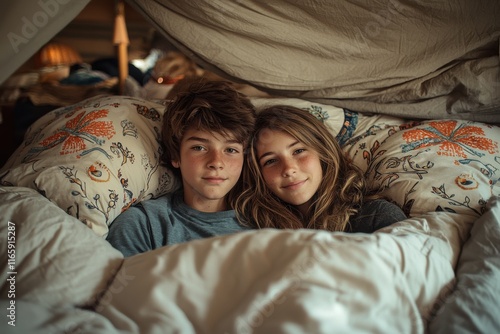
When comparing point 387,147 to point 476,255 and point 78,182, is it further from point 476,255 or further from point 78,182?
point 78,182

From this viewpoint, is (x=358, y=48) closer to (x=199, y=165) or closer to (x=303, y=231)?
(x=199, y=165)

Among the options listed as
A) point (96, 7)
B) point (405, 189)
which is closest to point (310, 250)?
point (405, 189)

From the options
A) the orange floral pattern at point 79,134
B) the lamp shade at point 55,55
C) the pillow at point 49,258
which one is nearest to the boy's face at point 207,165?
the orange floral pattern at point 79,134

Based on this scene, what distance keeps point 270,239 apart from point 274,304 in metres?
0.12

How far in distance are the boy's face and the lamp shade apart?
94.2 inches

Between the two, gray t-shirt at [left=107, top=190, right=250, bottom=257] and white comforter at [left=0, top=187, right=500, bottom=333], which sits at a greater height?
white comforter at [left=0, top=187, right=500, bottom=333]

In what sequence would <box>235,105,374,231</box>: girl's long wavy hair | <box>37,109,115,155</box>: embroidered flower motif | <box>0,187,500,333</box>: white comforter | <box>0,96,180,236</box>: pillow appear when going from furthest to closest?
1. <box>235,105,374,231</box>: girl's long wavy hair
2. <box>37,109,115,155</box>: embroidered flower motif
3. <box>0,96,180,236</box>: pillow
4. <box>0,187,500,333</box>: white comforter

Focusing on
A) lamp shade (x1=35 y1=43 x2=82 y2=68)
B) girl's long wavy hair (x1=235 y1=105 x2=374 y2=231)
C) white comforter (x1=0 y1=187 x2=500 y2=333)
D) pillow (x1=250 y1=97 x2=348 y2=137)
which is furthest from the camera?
lamp shade (x1=35 y1=43 x2=82 y2=68)

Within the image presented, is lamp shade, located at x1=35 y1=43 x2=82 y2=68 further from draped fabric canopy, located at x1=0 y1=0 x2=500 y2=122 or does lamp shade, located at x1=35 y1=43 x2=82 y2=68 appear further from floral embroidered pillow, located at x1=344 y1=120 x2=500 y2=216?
floral embroidered pillow, located at x1=344 y1=120 x2=500 y2=216

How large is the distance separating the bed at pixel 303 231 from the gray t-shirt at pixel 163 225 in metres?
0.04

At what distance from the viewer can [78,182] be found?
2.96ft

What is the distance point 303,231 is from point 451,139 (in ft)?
2.14

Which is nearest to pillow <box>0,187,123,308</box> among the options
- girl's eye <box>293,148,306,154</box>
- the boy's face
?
the boy's face

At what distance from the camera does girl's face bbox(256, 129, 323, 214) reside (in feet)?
3.58
